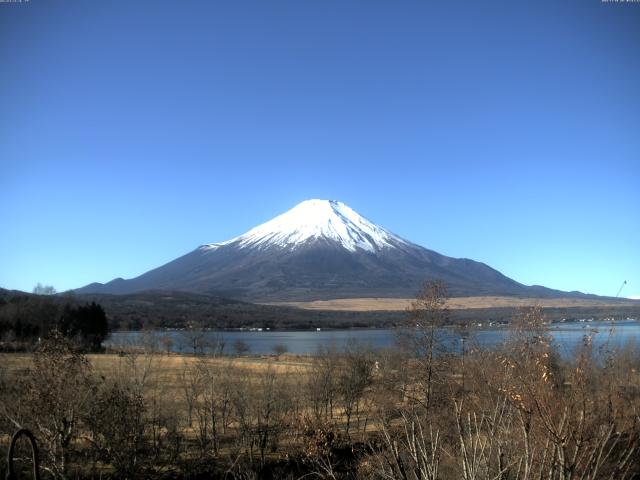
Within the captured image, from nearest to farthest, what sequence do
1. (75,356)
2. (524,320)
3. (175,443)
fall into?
(75,356) < (524,320) < (175,443)

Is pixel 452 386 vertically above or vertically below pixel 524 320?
below

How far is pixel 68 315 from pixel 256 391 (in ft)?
198

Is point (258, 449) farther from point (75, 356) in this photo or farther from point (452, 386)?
point (75, 356)

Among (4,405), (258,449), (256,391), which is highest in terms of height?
(4,405)

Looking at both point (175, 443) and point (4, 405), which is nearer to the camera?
point (4, 405)

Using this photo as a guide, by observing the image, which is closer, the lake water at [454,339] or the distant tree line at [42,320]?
the lake water at [454,339]

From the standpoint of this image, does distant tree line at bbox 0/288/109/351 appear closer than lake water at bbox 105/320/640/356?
No

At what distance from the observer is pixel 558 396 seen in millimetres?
6297

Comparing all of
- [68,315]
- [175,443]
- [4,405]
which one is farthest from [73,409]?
[68,315]

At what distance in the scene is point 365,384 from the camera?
1441 inches

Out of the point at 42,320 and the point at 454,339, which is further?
the point at 42,320

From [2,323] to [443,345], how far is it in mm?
75301

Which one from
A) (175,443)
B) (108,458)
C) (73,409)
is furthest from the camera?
(175,443)

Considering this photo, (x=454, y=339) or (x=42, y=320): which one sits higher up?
(x=454, y=339)
